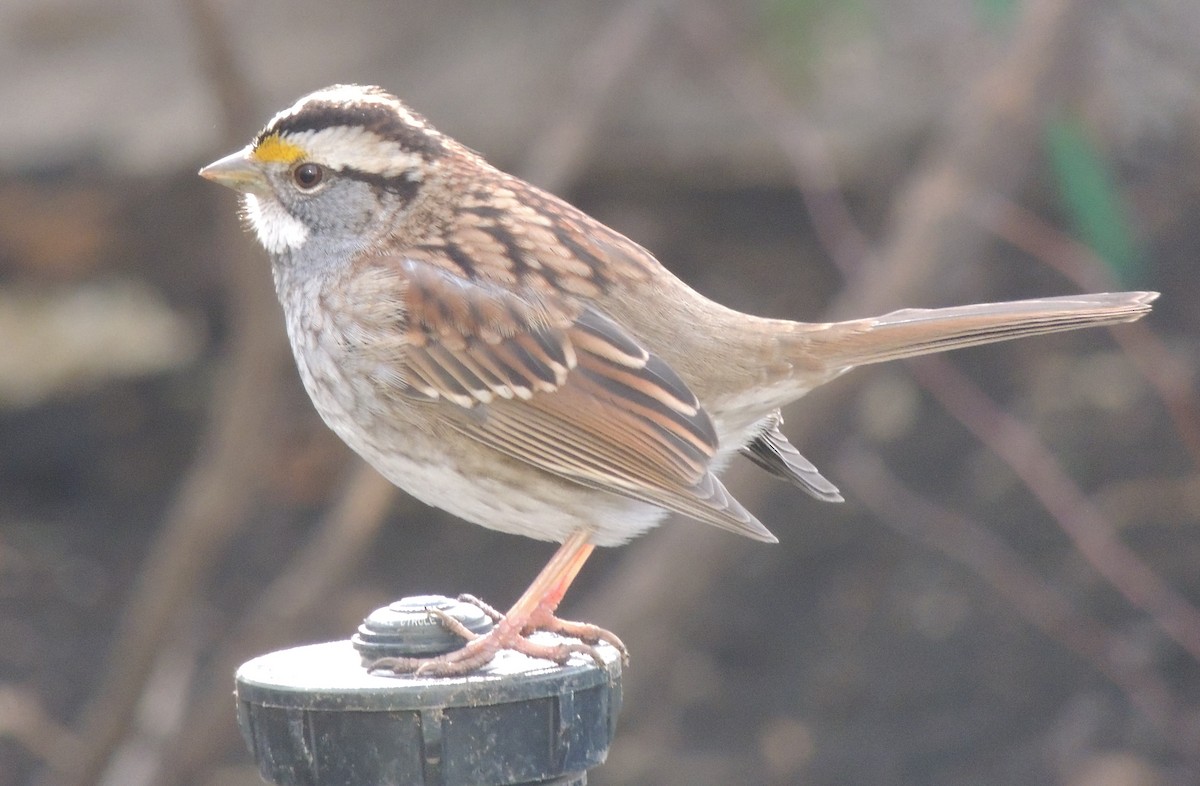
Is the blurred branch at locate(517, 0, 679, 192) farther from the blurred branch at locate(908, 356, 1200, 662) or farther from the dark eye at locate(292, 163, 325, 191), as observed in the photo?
the dark eye at locate(292, 163, 325, 191)

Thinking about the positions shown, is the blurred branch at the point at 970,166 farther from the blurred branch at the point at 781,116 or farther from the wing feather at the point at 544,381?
the wing feather at the point at 544,381

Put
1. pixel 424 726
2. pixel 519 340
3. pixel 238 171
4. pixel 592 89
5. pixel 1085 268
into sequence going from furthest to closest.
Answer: pixel 592 89 < pixel 1085 268 < pixel 238 171 < pixel 519 340 < pixel 424 726

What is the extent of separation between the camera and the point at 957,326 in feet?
11.2

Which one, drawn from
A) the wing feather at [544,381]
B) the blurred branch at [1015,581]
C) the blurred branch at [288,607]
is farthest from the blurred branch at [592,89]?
the wing feather at [544,381]

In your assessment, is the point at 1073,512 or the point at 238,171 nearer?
the point at 238,171

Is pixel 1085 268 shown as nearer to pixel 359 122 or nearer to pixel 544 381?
pixel 544 381

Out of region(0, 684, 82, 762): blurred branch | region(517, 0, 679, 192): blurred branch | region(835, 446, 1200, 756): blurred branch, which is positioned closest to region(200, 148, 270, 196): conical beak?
region(517, 0, 679, 192): blurred branch

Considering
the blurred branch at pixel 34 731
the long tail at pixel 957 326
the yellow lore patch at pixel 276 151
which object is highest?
the long tail at pixel 957 326

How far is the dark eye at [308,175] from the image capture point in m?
3.49

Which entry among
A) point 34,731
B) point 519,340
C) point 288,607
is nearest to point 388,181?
point 519,340

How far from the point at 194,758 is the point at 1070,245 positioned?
3082 mm

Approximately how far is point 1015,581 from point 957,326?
2248 mm

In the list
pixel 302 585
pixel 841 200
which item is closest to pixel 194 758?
pixel 302 585

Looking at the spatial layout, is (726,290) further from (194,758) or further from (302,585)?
(194,758)
